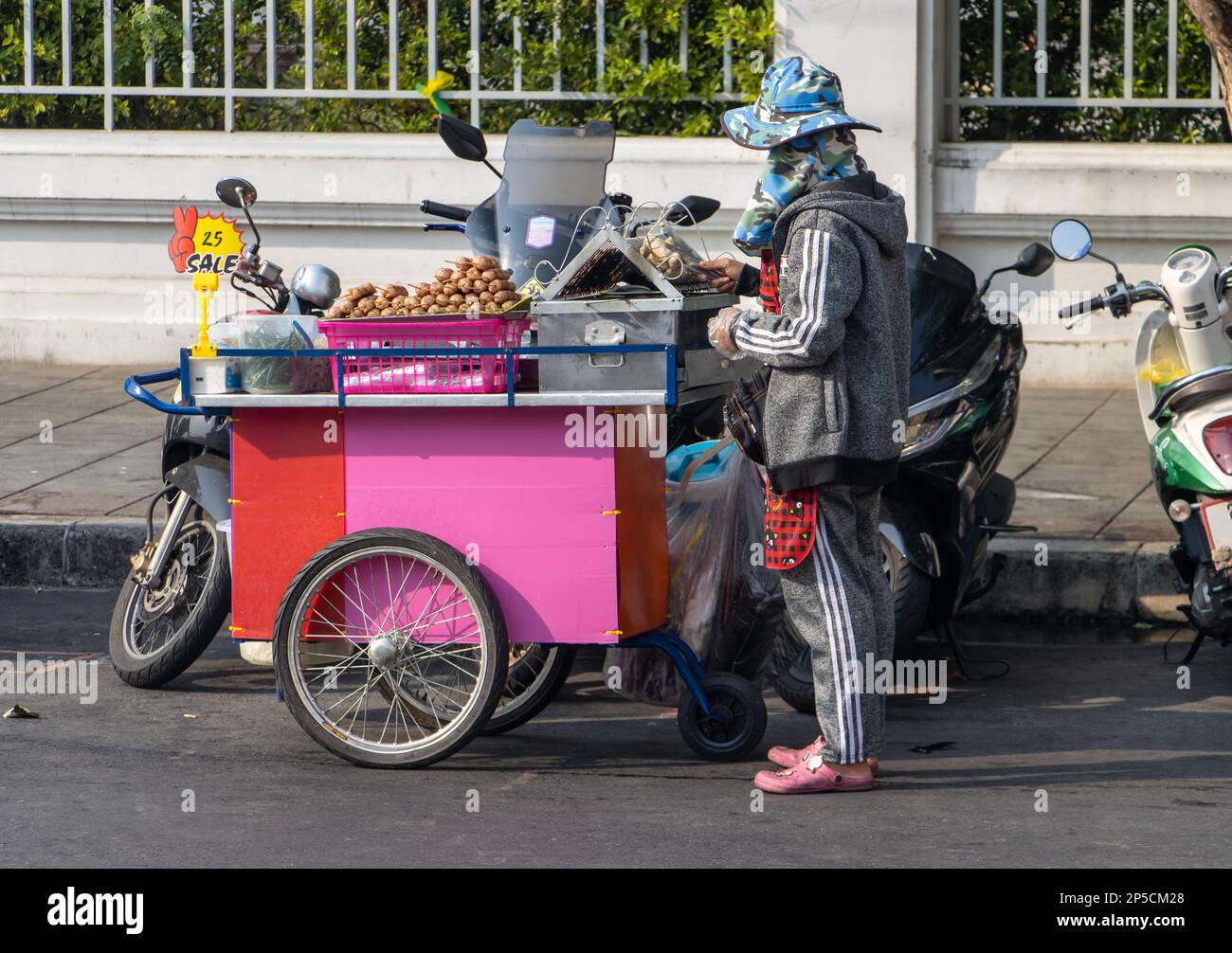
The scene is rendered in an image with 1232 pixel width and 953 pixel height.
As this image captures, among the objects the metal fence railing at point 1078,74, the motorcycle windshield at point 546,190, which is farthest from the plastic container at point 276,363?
the metal fence railing at point 1078,74

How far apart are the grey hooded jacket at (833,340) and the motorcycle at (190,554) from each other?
173 cm

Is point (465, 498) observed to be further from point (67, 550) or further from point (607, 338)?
point (67, 550)

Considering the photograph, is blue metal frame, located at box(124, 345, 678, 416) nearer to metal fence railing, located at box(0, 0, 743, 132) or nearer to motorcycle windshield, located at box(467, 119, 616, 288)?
motorcycle windshield, located at box(467, 119, 616, 288)

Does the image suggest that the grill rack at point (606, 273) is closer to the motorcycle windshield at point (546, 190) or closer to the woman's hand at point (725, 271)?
the woman's hand at point (725, 271)

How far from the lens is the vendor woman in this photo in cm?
438

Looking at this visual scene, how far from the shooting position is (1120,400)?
9.28 m

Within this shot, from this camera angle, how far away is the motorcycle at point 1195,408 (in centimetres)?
534

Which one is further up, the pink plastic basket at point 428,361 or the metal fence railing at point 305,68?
the metal fence railing at point 305,68

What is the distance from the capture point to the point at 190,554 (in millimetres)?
5680

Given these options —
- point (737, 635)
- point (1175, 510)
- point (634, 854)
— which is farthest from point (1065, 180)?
point (634, 854)

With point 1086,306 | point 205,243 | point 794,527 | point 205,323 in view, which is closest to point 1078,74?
point 1086,306

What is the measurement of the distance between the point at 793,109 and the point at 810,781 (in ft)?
5.40

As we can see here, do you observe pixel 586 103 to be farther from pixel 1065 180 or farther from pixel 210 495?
pixel 210 495
